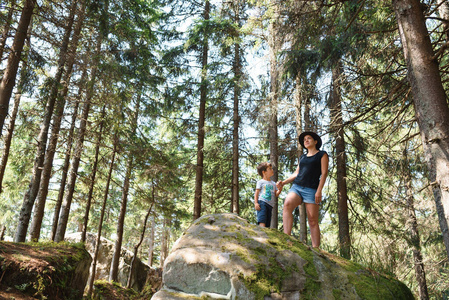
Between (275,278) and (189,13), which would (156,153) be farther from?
(275,278)

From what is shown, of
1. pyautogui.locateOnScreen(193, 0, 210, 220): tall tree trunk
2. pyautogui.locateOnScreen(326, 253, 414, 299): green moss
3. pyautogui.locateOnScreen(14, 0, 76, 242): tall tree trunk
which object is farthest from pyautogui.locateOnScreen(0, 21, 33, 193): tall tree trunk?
pyautogui.locateOnScreen(326, 253, 414, 299): green moss

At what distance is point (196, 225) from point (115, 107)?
23.8 feet

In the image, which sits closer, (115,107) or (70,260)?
(70,260)

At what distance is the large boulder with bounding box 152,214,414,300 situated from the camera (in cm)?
307

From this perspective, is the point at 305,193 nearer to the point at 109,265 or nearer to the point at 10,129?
the point at 10,129

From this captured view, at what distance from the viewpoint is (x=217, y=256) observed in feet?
10.7

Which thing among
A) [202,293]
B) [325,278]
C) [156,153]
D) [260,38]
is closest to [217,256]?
[202,293]

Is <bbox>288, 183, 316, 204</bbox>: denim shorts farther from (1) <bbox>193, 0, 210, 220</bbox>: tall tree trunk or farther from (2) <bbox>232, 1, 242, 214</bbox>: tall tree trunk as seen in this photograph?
(1) <bbox>193, 0, 210, 220</bbox>: tall tree trunk

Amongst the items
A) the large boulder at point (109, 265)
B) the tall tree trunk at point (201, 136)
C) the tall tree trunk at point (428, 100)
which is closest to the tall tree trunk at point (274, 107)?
→ the tall tree trunk at point (201, 136)

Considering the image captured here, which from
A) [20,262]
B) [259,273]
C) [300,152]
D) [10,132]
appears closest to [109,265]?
[10,132]

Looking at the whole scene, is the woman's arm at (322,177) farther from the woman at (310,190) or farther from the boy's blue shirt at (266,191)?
the boy's blue shirt at (266,191)

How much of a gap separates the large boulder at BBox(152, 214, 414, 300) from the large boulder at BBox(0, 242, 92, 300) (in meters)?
3.10

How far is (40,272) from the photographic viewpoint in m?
5.22

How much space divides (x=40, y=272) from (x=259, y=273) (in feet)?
13.9
